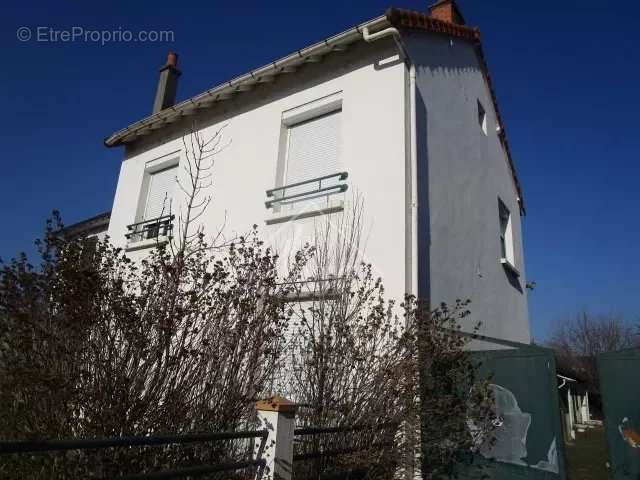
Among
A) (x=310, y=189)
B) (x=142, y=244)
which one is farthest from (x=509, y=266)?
(x=142, y=244)

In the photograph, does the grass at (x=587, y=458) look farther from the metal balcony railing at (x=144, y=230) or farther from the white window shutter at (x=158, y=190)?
the white window shutter at (x=158, y=190)

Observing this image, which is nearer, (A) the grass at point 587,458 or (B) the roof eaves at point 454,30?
(B) the roof eaves at point 454,30

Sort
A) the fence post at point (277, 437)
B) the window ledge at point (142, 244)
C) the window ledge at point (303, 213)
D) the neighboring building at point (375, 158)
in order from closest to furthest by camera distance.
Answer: the fence post at point (277, 437), the neighboring building at point (375, 158), the window ledge at point (303, 213), the window ledge at point (142, 244)

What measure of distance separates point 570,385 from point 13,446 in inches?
1175

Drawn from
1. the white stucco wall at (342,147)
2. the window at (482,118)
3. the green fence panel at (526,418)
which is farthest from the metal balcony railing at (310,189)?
the window at (482,118)

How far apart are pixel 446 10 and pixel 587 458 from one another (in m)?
16.3

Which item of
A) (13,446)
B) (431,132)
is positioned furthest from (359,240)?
(13,446)

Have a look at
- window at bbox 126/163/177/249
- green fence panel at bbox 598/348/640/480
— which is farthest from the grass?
window at bbox 126/163/177/249

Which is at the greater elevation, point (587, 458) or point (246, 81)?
point (246, 81)

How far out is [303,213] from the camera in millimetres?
6555

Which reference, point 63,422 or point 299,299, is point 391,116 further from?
point 63,422

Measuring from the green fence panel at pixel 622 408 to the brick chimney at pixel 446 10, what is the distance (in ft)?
24.0

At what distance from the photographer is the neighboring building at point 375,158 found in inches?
238

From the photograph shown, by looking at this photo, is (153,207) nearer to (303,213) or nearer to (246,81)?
(246,81)
